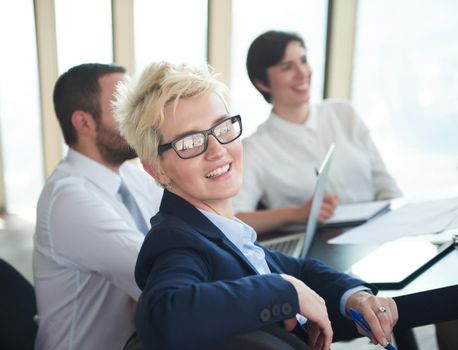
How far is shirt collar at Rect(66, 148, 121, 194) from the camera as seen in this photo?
1.66 meters

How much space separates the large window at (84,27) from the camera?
4.94 meters

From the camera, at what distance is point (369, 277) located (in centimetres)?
125

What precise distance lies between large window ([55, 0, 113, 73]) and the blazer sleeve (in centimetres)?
438

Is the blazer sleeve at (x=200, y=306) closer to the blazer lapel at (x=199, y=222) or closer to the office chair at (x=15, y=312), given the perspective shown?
the blazer lapel at (x=199, y=222)

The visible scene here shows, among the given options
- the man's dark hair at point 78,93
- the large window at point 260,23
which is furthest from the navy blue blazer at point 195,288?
the large window at point 260,23

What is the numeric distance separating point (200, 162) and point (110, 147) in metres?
0.79

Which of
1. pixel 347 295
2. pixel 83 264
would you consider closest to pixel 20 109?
pixel 83 264

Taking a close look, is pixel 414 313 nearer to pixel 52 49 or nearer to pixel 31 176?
pixel 52 49

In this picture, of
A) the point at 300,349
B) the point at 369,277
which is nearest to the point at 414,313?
the point at 369,277

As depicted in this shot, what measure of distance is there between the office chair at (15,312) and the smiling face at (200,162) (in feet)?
1.96

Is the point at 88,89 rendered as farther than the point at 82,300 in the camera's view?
Yes

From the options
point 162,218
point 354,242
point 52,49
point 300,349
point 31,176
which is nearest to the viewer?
point 300,349

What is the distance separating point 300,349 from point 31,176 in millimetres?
5458

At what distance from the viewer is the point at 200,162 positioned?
1.06 metres
